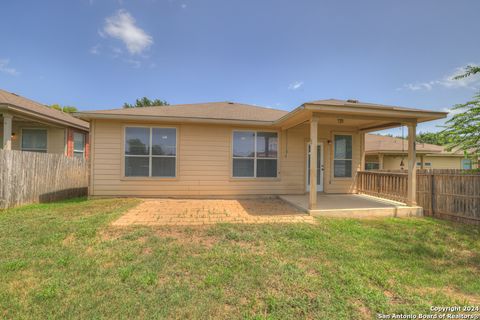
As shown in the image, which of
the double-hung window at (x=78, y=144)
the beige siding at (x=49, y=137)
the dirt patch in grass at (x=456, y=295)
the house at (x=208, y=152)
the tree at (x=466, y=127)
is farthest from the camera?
the double-hung window at (x=78, y=144)

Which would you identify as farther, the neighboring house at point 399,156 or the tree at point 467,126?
the neighboring house at point 399,156

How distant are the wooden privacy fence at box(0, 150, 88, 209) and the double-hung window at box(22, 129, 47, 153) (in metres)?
1.89

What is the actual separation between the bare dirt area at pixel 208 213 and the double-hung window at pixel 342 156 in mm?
3207

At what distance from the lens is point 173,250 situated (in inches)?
136

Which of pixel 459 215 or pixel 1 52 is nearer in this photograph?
pixel 459 215

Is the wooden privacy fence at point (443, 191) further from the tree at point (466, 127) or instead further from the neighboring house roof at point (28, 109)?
the neighboring house roof at point (28, 109)

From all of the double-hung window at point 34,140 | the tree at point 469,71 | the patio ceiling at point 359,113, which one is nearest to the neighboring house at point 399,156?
the patio ceiling at point 359,113

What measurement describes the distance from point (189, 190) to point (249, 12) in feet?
27.3

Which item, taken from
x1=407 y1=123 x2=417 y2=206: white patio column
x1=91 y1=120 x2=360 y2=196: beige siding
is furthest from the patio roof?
x1=91 y1=120 x2=360 y2=196: beige siding

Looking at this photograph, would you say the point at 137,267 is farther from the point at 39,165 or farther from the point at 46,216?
the point at 39,165

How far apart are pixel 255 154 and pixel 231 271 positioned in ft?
19.1

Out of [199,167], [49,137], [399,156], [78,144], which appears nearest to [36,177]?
[49,137]

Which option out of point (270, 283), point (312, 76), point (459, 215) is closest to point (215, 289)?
point (270, 283)

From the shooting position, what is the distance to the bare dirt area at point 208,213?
5.10m
